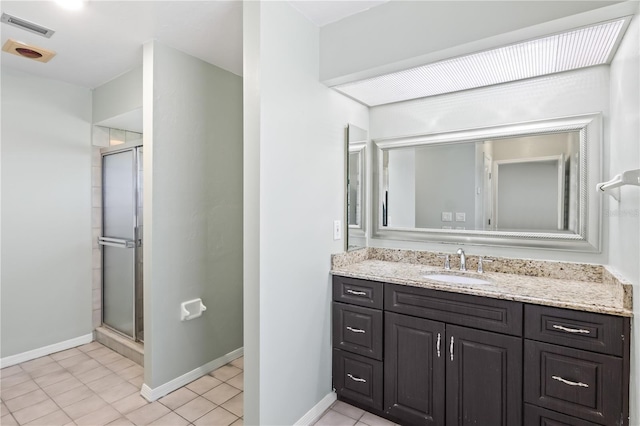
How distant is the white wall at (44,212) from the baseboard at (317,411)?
2.56m

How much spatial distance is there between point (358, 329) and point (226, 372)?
4.31 feet

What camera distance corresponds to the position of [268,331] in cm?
174

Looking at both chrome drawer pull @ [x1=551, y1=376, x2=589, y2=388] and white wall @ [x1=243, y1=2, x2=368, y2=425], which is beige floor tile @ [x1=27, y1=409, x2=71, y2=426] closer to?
white wall @ [x1=243, y1=2, x2=368, y2=425]

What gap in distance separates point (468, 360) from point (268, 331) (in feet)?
3.52

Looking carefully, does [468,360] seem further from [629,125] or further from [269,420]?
[629,125]

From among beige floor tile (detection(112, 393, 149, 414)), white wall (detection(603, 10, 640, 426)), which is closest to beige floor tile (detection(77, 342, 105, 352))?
beige floor tile (detection(112, 393, 149, 414))

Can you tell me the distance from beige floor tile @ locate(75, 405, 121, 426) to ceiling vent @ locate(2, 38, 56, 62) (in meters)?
2.58

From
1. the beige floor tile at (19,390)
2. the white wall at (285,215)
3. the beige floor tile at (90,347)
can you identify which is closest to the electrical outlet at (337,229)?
the white wall at (285,215)

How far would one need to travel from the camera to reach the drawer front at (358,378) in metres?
2.02

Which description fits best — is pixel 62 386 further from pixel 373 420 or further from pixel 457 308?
pixel 457 308

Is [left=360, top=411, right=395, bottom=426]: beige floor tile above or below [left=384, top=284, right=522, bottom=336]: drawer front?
below

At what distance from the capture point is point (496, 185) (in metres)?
2.19

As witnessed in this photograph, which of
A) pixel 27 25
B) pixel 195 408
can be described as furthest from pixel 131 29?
pixel 195 408

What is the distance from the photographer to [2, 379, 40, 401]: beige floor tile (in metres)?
2.31
